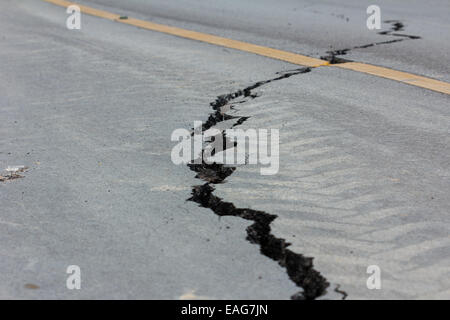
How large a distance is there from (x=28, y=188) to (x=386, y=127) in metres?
2.64

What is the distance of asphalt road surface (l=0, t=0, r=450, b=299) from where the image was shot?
3.12 meters

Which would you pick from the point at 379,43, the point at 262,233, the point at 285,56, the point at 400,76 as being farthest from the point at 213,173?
the point at 379,43

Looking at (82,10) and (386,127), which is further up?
(82,10)

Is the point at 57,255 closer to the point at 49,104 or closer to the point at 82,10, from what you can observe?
the point at 49,104

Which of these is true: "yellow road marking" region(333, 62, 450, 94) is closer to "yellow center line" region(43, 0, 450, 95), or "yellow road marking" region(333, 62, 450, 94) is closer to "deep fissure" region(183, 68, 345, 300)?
"yellow center line" region(43, 0, 450, 95)

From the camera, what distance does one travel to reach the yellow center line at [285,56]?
6.10 meters

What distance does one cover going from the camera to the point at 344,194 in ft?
12.8

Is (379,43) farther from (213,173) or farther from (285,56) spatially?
(213,173)

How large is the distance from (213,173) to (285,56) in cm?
324

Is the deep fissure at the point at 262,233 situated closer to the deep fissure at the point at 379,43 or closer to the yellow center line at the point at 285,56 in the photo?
the yellow center line at the point at 285,56

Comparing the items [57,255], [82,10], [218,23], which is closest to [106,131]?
[57,255]

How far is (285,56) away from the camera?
23.7ft

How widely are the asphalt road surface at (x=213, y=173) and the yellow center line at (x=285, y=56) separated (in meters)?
0.14

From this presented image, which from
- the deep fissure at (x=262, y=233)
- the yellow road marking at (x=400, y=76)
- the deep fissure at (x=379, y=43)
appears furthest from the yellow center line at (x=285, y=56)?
the deep fissure at (x=262, y=233)
